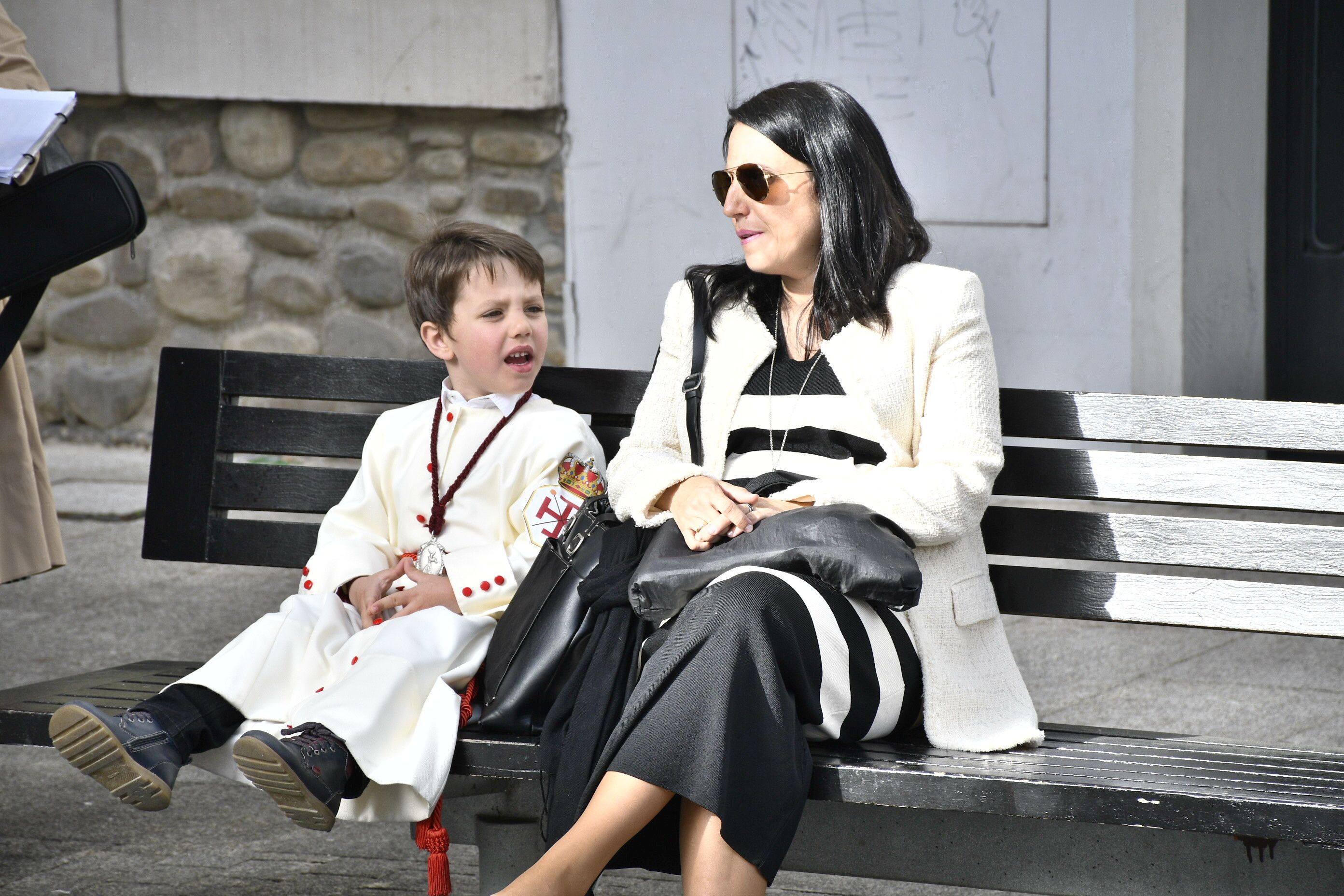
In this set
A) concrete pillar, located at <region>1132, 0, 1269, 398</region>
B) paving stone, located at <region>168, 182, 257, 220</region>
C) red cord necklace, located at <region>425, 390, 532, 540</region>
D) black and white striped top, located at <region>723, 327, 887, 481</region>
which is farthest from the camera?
paving stone, located at <region>168, 182, 257, 220</region>

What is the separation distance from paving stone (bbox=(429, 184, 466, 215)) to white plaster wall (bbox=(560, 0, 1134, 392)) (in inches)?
18.9

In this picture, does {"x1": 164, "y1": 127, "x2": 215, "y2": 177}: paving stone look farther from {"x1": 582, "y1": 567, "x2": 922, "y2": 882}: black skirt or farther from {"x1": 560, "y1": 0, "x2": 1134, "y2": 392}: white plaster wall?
{"x1": 582, "y1": 567, "x2": 922, "y2": 882}: black skirt

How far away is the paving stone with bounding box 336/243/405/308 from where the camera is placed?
6.82 m

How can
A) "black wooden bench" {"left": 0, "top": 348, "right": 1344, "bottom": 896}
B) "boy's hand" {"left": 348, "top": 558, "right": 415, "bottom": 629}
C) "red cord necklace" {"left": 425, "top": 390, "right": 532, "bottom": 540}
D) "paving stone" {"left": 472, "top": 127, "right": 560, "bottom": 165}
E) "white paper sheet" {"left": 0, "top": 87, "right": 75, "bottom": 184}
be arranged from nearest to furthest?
"black wooden bench" {"left": 0, "top": 348, "right": 1344, "bottom": 896}, "white paper sheet" {"left": 0, "top": 87, "right": 75, "bottom": 184}, "boy's hand" {"left": 348, "top": 558, "right": 415, "bottom": 629}, "red cord necklace" {"left": 425, "top": 390, "right": 532, "bottom": 540}, "paving stone" {"left": 472, "top": 127, "right": 560, "bottom": 165}

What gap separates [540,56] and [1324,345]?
351 centimetres

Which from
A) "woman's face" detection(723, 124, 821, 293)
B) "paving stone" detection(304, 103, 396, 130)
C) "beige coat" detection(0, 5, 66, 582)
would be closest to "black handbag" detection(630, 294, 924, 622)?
"woman's face" detection(723, 124, 821, 293)

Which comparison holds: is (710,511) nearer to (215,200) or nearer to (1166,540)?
(1166,540)

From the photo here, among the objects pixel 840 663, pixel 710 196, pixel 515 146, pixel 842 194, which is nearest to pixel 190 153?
pixel 515 146

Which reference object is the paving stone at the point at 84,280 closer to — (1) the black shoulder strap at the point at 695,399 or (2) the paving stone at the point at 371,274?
(2) the paving stone at the point at 371,274

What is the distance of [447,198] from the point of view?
6738 mm

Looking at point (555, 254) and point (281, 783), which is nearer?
point (281, 783)

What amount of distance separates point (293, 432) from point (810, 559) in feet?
4.41

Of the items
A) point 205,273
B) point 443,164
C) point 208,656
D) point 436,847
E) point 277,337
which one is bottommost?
point 208,656

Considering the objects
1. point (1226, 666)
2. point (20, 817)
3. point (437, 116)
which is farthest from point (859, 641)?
point (437, 116)
